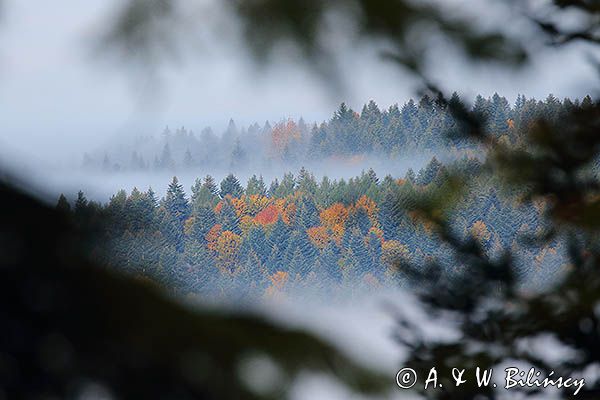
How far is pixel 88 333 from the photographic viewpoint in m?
0.23

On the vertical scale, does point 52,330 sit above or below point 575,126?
below

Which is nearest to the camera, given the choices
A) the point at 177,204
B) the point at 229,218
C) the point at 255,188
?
the point at 177,204

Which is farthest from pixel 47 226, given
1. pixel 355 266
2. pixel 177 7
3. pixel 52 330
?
pixel 355 266

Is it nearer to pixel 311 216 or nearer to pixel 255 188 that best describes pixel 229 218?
pixel 255 188

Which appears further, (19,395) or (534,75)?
(534,75)

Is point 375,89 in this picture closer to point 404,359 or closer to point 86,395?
point 86,395

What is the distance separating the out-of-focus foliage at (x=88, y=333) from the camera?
225 millimetres

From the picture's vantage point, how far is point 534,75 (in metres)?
0.96

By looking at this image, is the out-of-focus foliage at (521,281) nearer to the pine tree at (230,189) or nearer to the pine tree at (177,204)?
the pine tree at (177,204)

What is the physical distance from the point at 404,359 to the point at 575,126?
1.86 feet

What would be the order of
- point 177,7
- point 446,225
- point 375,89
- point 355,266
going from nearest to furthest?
point 177,7 < point 375,89 < point 446,225 < point 355,266

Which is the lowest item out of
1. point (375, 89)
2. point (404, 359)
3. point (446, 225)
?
point (404, 359)

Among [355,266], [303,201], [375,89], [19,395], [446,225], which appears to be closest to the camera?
[19,395]

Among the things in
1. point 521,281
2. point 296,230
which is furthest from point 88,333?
point 296,230
